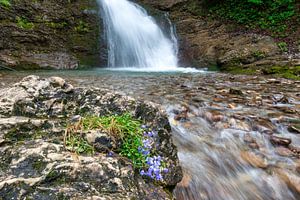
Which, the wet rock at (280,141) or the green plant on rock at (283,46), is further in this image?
the green plant on rock at (283,46)

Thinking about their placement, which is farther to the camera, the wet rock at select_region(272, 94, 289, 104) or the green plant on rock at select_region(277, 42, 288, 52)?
the green plant on rock at select_region(277, 42, 288, 52)

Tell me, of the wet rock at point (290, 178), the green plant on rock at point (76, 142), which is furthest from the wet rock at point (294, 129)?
the green plant on rock at point (76, 142)

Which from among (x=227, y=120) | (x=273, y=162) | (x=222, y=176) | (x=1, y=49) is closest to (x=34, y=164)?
(x=222, y=176)

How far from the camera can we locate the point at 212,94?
5496mm

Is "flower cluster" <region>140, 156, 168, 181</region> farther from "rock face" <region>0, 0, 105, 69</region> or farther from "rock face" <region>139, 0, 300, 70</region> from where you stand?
"rock face" <region>0, 0, 105, 69</region>

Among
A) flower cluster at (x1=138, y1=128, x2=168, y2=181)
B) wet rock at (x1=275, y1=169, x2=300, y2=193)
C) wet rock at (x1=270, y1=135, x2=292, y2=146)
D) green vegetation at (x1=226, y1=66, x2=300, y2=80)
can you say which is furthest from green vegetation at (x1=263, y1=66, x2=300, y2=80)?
Answer: flower cluster at (x1=138, y1=128, x2=168, y2=181)

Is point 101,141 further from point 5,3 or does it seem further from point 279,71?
point 5,3

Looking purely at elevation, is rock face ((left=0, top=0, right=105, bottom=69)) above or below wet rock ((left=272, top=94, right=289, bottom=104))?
above

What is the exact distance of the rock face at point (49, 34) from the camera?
11617 mm

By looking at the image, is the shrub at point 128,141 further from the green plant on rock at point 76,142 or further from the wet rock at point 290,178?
the wet rock at point 290,178

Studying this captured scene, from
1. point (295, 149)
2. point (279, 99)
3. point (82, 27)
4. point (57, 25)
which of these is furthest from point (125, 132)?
point (82, 27)

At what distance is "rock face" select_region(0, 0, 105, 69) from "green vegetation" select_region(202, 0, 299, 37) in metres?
7.17

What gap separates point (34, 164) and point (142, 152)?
66 cm

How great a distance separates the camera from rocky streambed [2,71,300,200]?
2.46 meters
